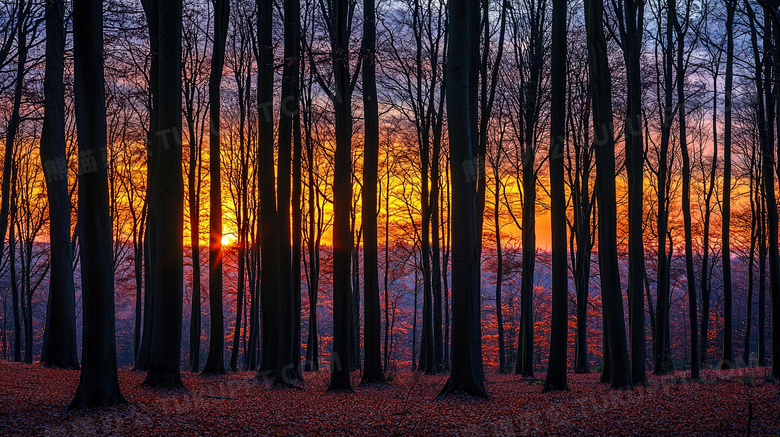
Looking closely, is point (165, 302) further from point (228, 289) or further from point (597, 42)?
A: point (228, 289)

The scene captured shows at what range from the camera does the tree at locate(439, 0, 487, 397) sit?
9281 mm

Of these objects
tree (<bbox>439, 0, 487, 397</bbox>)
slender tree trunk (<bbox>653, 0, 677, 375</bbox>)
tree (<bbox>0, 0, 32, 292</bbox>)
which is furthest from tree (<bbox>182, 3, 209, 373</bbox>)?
slender tree trunk (<bbox>653, 0, 677, 375</bbox>)

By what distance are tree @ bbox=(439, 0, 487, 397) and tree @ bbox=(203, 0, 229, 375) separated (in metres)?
6.54

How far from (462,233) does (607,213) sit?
3.40m

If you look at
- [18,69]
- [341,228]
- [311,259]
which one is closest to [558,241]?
[341,228]

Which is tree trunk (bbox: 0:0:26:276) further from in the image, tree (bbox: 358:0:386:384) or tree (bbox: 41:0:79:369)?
tree (bbox: 358:0:386:384)

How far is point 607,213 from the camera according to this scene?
10.8 metres

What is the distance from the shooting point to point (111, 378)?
7297 mm

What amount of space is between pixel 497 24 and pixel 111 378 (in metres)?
14.8

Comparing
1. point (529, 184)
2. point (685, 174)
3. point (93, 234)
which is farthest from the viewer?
point (529, 184)

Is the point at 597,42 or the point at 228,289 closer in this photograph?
the point at 597,42

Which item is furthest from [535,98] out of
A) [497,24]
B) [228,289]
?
[228,289]

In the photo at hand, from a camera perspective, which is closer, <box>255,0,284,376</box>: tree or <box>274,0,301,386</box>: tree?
<box>274,0,301,386</box>: tree

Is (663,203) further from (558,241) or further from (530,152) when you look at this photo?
(558,241)
